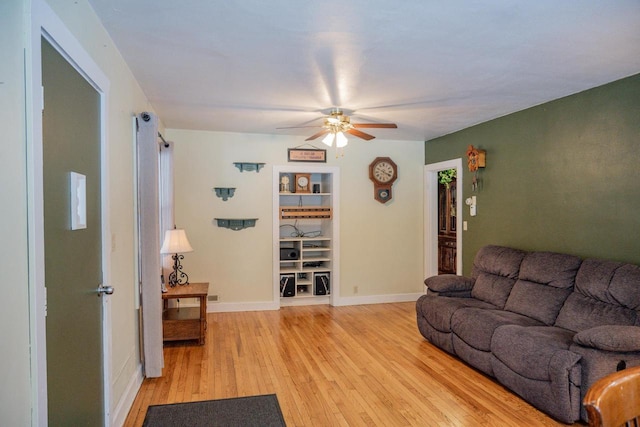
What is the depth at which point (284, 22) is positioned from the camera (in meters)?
2.35

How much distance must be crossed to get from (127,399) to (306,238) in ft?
11.6

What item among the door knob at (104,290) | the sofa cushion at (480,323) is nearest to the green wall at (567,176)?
the sofa cushion at (480,323)

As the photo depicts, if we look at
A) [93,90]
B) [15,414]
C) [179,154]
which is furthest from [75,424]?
[179,154]

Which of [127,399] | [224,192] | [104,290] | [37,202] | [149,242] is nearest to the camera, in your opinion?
[37,202]

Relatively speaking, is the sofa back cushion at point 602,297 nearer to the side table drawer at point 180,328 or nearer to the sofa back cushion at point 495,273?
the sofa back cushion at point 495,273

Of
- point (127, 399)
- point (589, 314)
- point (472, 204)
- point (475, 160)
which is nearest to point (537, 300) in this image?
point (589, 314)

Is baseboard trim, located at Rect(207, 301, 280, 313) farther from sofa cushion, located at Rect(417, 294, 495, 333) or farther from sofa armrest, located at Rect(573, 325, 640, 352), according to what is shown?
sofa armrest, located at Rect(573, 325, 640, 352)

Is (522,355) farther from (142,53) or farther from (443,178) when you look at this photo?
(443,178)

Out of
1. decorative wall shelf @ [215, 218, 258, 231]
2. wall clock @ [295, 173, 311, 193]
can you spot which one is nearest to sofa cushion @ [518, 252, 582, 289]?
wall clock @ [295, 173, 311, 193]

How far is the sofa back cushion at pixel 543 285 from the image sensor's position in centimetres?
351

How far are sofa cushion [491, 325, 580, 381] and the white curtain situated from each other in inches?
110

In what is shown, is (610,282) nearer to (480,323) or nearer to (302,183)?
(480,323)

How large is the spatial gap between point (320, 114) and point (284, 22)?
2217mm

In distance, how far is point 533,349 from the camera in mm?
2943
